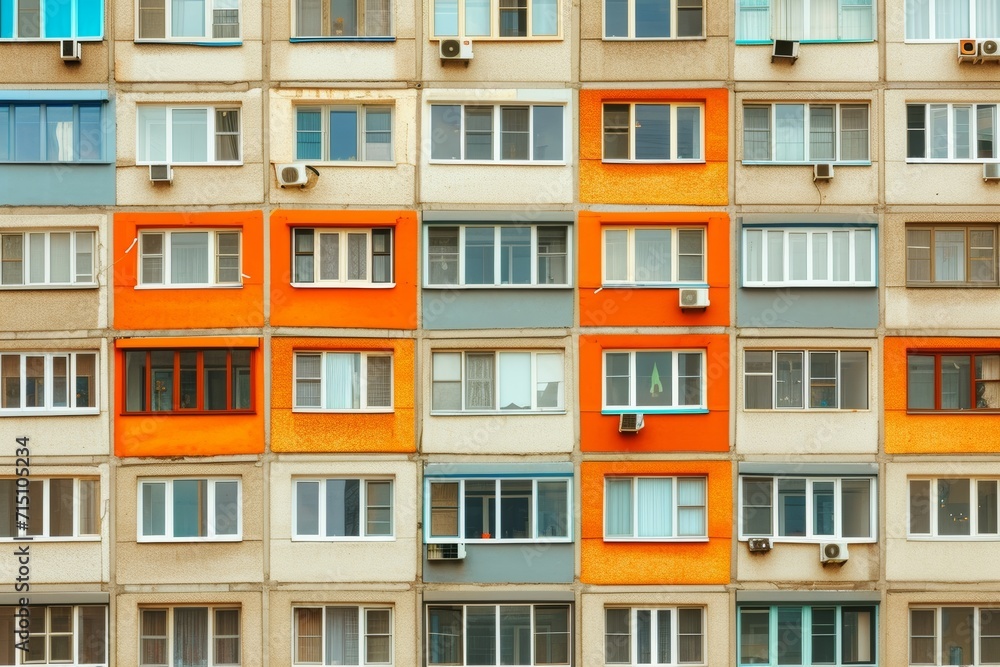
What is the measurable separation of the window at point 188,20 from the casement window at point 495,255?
599 cm

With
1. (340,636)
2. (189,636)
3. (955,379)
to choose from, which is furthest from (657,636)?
(189,636)

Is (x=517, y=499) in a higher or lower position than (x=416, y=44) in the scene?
lower

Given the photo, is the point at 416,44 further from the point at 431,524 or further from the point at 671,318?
the point at 431,524

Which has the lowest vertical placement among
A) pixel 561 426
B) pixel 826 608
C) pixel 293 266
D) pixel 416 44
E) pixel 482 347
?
pixel 826 608

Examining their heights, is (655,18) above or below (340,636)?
above

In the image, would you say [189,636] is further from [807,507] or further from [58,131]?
[807,507]

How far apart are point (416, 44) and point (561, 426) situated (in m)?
8.36

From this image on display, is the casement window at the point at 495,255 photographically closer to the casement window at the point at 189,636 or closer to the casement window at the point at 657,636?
the casement window at the point at 657,636

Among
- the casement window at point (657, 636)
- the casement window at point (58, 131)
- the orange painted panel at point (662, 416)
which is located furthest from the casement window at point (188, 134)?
the casement window at point (657, 636)

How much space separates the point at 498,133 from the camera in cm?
2422

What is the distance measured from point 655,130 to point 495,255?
13.8 ft

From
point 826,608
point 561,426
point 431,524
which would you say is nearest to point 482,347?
point 561,426

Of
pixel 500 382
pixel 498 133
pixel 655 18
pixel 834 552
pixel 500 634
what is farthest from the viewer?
pixel 655 18

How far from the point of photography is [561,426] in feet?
78.0
